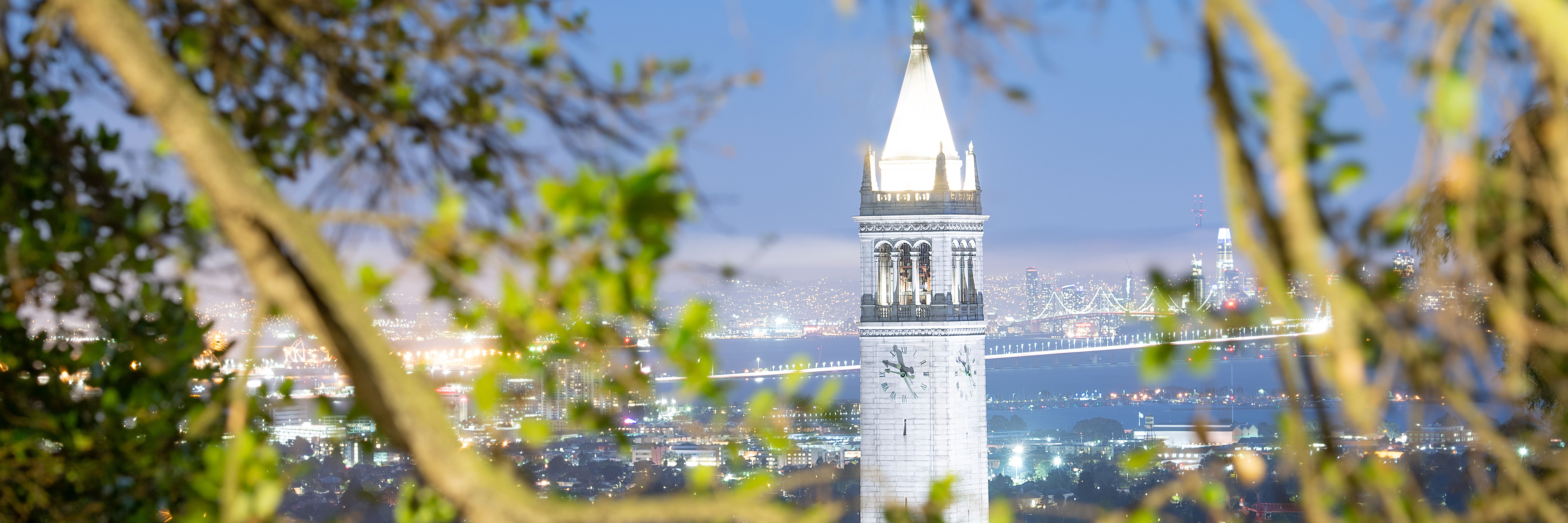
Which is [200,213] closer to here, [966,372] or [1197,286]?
[1197,286]

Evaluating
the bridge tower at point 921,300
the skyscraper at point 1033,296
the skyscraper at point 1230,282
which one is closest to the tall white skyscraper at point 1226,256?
the skyscraper at point 1230,282

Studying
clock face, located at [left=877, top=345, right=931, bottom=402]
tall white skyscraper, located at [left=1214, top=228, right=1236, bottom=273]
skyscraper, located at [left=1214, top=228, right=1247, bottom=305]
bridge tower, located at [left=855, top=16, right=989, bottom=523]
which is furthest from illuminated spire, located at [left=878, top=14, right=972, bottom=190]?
skyscraper, located at [left=1214, top=228, right=1247, bottom=305]

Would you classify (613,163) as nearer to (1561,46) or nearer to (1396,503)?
(1396,503)

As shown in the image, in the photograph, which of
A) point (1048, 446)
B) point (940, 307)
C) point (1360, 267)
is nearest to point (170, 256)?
point (1360, 267)

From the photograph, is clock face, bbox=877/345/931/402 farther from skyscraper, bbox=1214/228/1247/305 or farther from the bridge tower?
skyscraper, bbox=1214/228/1247/305

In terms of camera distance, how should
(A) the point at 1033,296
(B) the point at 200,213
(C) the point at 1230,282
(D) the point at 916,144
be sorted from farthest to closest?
(A) the point at 1033,296, (D) the point at 916,144, (C) the point at 1230,282, (B) the point at 200,213

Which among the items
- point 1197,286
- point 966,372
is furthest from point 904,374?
point 1197,286

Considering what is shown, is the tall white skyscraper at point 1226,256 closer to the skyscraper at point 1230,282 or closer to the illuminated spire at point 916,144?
the skyscraper at point 1230,282
